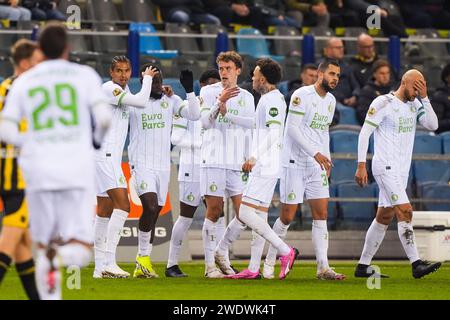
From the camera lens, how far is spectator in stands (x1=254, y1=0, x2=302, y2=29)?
70.4ft

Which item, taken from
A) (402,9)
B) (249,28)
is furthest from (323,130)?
(402,9)

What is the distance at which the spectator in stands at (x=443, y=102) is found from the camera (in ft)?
60.3

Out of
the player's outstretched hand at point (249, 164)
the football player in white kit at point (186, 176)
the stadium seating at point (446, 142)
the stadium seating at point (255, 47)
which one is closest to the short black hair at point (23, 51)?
the player's outstretched hand at point (249, 164)

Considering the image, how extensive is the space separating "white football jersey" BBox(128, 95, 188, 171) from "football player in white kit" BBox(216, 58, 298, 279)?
3.23ft

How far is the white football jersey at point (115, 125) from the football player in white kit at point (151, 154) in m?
0.28

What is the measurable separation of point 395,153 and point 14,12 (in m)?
7.12

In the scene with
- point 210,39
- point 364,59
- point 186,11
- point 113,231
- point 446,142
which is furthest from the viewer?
point 186,11

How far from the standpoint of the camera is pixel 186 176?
13.7 metres

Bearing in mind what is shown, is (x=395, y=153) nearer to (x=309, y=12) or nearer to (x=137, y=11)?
(x=137, y=11)

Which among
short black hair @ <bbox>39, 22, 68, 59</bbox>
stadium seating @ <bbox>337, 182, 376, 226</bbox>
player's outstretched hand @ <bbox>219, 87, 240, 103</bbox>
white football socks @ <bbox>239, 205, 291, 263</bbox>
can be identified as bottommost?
stadium seating @ <bbox>337, 182, 376, 226</bbox>

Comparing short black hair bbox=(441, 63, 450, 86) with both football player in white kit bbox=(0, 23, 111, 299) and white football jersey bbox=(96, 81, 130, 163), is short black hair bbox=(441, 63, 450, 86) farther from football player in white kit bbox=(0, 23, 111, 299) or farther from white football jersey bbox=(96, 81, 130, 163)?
football player in white kit bbox=(0, 23, 111, 299)

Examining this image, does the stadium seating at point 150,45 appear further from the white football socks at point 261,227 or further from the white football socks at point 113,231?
the white football socks at point 261,227

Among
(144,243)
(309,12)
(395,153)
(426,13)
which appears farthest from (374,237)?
(426,13)

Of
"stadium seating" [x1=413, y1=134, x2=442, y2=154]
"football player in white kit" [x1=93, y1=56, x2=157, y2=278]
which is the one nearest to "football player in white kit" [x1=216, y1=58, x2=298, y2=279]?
"football player in white kit" [x1=93, y1=56, x2=157, y2=278]
